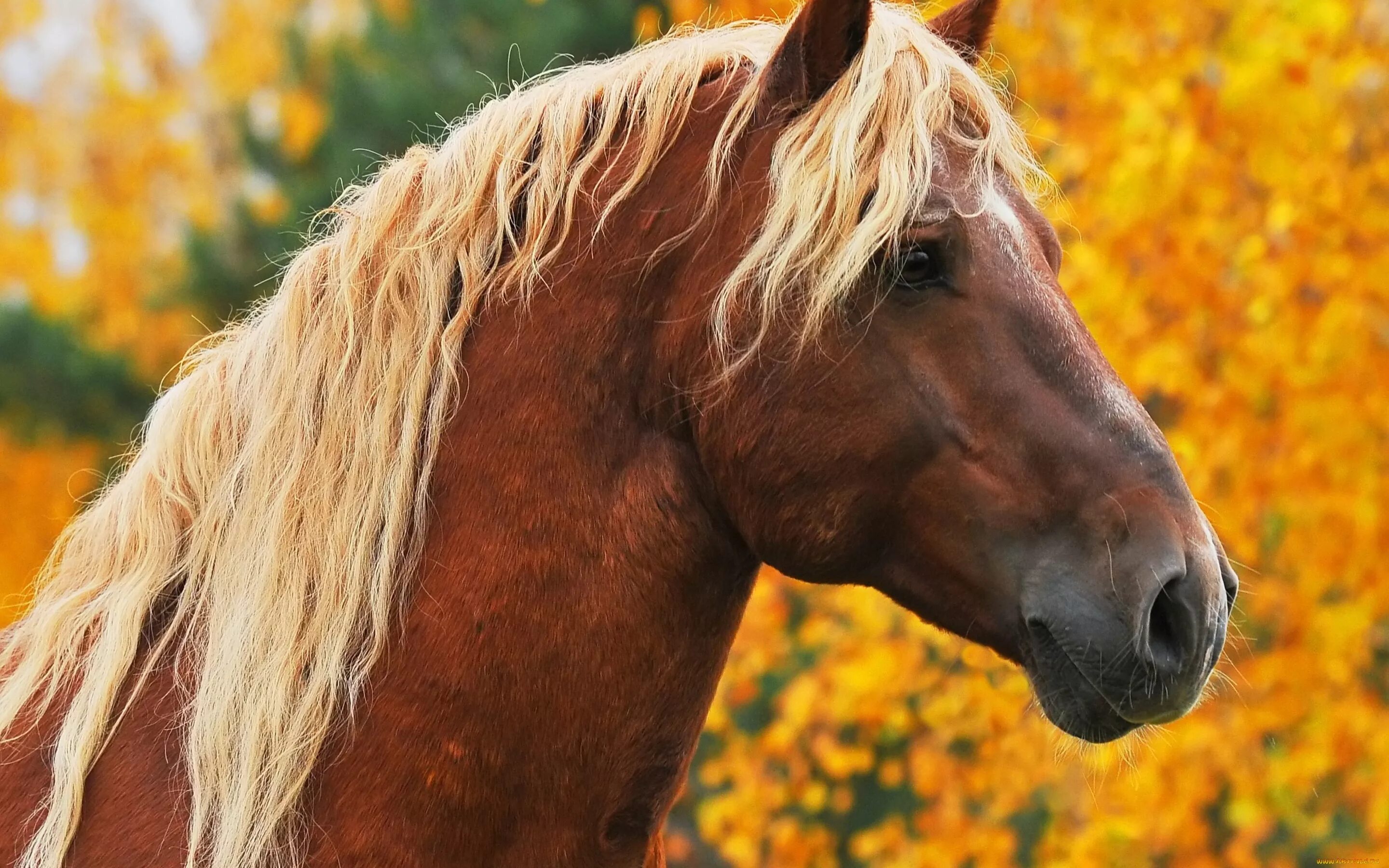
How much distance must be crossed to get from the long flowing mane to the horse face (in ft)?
0.27

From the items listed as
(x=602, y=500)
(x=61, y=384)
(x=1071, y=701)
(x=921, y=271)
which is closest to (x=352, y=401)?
(x=602, y=500)

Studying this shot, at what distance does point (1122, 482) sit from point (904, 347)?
35 cm

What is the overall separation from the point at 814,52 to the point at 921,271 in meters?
0.37

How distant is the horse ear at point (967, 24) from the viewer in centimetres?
248

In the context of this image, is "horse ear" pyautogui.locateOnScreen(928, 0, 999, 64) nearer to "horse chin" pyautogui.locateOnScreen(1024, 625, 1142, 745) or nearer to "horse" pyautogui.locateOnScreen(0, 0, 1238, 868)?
"horse" pyautogui.locateOnScreen(0, 0, 1238, 868)

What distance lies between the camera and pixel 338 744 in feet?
6.56

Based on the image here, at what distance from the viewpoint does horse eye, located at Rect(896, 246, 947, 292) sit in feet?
6.56

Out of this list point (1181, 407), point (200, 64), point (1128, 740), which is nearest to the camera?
point (1128, 740)

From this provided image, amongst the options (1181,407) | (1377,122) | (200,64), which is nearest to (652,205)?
(1377,122)

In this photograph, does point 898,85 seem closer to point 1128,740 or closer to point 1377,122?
point 1128,740

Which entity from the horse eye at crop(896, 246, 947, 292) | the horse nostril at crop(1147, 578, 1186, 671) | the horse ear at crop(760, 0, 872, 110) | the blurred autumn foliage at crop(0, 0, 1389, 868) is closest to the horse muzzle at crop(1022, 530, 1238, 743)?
the horse nostril at crop(1147, 578, 1186, 671)

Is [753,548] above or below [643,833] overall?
above

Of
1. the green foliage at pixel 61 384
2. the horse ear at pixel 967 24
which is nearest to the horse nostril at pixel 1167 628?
the horse ear at pixel 967 24

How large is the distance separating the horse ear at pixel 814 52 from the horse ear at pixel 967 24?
43cm
